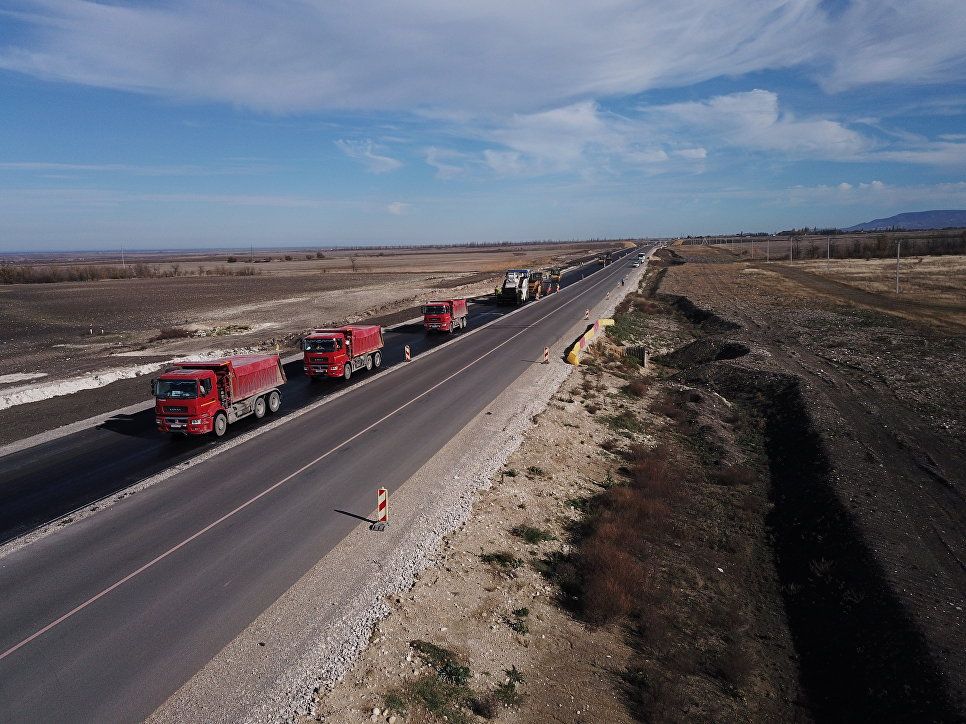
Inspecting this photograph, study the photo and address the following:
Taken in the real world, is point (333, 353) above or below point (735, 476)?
above

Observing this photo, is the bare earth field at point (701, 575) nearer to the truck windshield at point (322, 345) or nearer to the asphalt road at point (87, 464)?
the asphalt road at point (87, 464)

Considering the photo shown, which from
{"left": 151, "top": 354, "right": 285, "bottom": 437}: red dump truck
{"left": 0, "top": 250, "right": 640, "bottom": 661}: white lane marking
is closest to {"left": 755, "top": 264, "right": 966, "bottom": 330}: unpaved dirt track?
{"left": 0, "top": 250, "right": 640, "bottom": 661}: white lane marking

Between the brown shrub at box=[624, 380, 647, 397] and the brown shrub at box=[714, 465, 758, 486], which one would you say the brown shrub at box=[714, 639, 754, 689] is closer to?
the brown shrub at box=[714, 465, 758, 486]

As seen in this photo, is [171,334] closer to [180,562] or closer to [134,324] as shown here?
[134,324]

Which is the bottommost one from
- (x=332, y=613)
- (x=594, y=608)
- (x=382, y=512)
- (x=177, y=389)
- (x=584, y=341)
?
(x=594, y=608)

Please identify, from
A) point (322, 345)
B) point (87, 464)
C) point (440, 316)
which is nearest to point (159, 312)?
point (440, 316)

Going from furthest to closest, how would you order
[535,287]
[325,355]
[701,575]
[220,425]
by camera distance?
[535,287] < [325,355] < [220,425] < [701,575]
